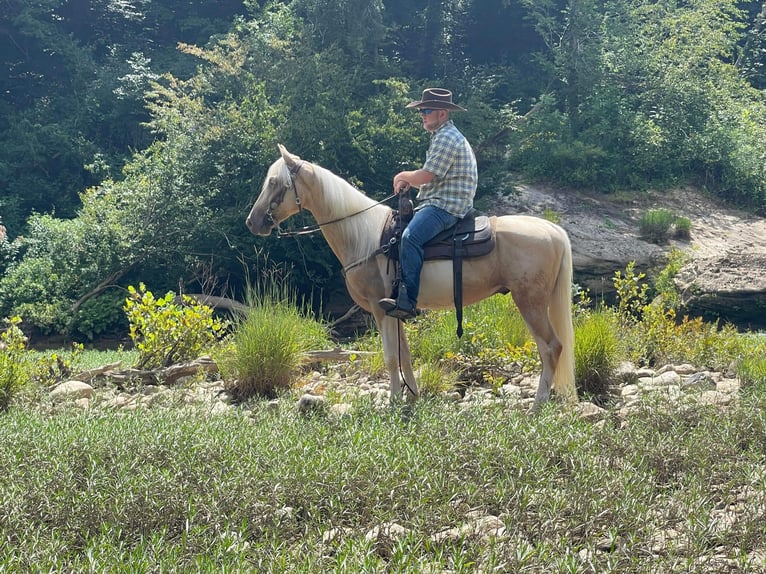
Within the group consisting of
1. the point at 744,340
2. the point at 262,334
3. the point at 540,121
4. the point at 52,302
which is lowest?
the point at 52,302

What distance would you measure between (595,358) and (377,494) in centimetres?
376

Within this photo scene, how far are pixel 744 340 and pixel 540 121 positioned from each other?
45.2 ft

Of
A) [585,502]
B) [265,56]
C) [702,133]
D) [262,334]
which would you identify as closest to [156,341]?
[262,334]

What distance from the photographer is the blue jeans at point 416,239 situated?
20.8 feet

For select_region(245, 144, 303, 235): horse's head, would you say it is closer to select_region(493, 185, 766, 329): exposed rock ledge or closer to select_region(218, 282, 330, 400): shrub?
select_region(218, 282, 330, 400): shrub

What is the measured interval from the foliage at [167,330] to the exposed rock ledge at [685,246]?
484 centimetres

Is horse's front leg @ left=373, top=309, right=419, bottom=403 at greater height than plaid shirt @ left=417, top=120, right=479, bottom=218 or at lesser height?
lesser

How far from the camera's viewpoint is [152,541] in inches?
136

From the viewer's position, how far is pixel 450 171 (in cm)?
649

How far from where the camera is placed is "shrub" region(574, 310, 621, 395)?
23.3 feet

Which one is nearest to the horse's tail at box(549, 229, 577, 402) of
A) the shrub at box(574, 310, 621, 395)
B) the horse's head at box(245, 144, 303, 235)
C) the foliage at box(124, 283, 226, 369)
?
the shrub at box(574, 310, 621, 395)

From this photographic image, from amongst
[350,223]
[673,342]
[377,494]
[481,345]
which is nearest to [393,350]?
[350,223]

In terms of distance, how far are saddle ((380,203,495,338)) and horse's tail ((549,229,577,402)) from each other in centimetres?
67

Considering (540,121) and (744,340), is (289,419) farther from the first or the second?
(540,121)
